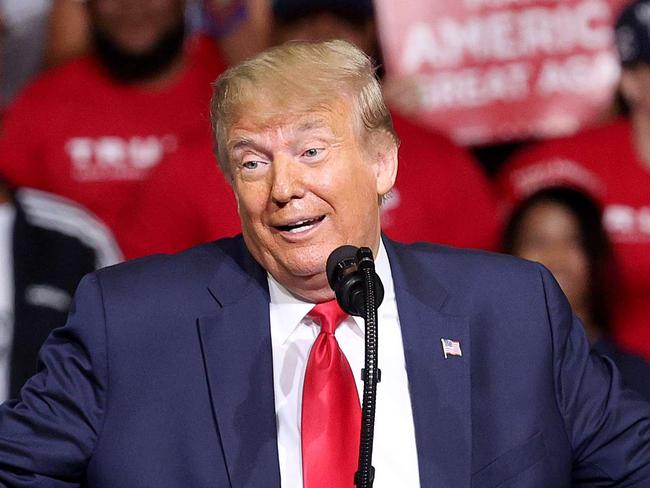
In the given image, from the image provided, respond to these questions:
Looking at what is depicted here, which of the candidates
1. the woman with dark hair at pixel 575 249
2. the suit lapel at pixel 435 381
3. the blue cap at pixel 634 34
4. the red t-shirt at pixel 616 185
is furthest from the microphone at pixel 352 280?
the blue cap at pixel 634 34

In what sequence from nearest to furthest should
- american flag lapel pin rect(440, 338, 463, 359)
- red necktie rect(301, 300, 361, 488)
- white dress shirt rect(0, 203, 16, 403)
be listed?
red necktie rect(301, 300, 361, 488) → american flag lapel pin rect(440, 338, 463, 359) → white dress shirt rect(0, 203, 16, 403)

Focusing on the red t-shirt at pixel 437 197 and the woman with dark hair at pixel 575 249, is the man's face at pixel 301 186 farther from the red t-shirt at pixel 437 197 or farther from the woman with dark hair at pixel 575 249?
the woman with dark hair at pixel 575 249

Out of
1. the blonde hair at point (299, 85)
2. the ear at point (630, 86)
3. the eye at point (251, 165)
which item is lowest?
the ear at point (630, 86)

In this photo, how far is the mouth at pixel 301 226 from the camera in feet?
5.42

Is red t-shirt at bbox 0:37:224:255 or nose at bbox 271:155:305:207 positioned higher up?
nose at bbox 271:155:305:207

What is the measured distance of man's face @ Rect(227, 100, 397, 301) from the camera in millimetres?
1643

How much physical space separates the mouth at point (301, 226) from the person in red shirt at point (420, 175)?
1.53 meters

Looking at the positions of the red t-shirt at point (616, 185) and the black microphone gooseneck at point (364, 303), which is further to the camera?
the red t-shirt at point (616, 185)

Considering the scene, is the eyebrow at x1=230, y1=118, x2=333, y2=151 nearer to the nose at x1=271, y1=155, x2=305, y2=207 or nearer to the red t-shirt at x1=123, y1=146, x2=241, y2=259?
the nose at x1=271, y1=155, x2=305, y2=207

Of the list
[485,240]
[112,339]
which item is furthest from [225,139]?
[485,240]

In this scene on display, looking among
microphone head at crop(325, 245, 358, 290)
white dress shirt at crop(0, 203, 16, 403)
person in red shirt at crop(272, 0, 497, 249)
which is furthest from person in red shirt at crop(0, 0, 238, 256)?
microphone head at crop(325, 245, 358, 290)

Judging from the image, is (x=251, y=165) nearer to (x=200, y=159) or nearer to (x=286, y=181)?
(x=286, y=181)

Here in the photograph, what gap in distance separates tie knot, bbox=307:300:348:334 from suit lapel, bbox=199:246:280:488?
69 mm

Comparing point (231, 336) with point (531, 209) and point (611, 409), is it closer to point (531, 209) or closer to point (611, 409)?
point (611, 409)
